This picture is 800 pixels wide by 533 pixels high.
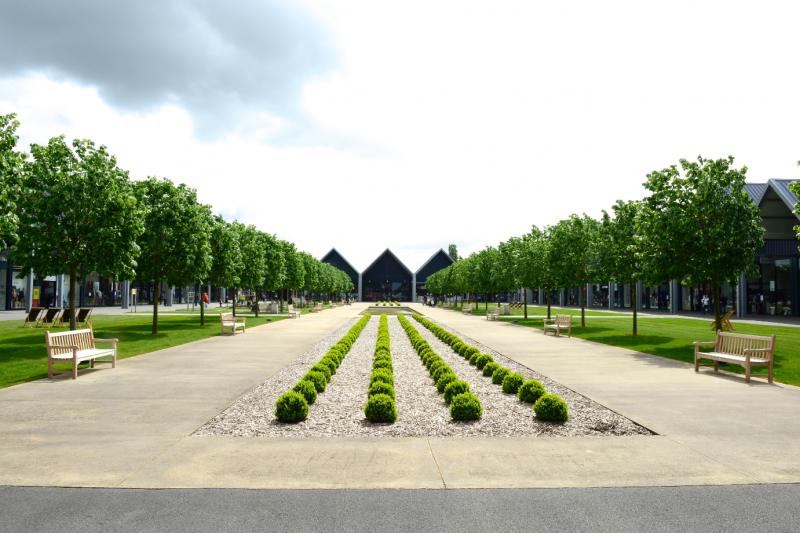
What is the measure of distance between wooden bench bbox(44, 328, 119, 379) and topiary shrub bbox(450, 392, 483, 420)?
24.8 feet

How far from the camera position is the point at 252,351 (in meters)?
14.4

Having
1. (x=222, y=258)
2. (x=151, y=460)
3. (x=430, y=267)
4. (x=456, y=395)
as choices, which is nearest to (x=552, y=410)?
(x=456, y=395)

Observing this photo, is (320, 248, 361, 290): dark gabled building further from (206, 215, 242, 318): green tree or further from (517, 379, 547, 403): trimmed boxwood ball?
(517, 379, 547, 403): trimmed boxwood ball

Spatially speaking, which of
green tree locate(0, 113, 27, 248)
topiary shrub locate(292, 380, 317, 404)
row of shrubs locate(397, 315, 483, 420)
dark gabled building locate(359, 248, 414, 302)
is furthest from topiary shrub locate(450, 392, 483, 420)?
dark gabled building locate(359, 248, 414, 302)

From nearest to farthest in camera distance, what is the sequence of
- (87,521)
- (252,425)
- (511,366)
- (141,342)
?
(87,521)
(252,425)
(511,366)
(141,342)

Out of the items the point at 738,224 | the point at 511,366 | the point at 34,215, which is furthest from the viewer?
the point at 738,224

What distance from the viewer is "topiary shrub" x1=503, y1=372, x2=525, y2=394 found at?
878cm

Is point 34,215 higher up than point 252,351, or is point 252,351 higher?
point 34,215

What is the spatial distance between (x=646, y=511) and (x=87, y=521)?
4.46 metres

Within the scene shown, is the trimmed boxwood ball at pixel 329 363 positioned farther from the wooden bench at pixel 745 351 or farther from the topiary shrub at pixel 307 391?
the wooden bench at pixel 745 351

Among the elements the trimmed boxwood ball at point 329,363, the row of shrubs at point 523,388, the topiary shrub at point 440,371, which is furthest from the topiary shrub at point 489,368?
the trimmed boxwood ball at point 329,363

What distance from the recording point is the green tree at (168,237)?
18984 mm

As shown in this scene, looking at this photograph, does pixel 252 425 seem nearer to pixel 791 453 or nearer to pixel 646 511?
pixel 646 511

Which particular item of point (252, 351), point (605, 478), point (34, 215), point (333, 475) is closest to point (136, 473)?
point (333, 475)
